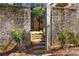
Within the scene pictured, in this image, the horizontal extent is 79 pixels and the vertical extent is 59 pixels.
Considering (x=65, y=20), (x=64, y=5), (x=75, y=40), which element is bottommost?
(x=75, y=40)

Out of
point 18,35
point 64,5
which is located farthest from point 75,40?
point 18,35

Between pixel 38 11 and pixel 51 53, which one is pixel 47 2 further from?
pixel 51 53

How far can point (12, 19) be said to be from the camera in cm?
309

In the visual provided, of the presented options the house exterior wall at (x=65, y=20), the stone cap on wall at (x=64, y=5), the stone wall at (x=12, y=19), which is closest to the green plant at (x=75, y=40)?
the house exterior wall at (x=65, y=20)

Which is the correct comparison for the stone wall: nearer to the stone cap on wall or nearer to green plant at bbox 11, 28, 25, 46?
green plant at bbox 11, 28, 25, 46

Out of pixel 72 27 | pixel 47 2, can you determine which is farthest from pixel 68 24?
pixel 47 2

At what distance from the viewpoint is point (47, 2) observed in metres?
3.08

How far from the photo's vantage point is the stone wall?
3080 mm

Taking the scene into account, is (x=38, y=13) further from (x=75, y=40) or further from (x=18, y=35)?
(x=75, y=40)

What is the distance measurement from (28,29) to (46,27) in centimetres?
17

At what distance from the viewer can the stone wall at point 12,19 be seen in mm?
3080

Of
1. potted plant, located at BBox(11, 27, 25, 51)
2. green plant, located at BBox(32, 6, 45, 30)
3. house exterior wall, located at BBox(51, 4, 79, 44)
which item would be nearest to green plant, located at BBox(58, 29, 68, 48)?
house exterior wall, located at BBox(51, 4, 79, 44)

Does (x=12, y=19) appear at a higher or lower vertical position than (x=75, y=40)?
higher

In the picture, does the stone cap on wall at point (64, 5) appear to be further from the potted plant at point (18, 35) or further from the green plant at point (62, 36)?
the potted plant at point (18, 35)
